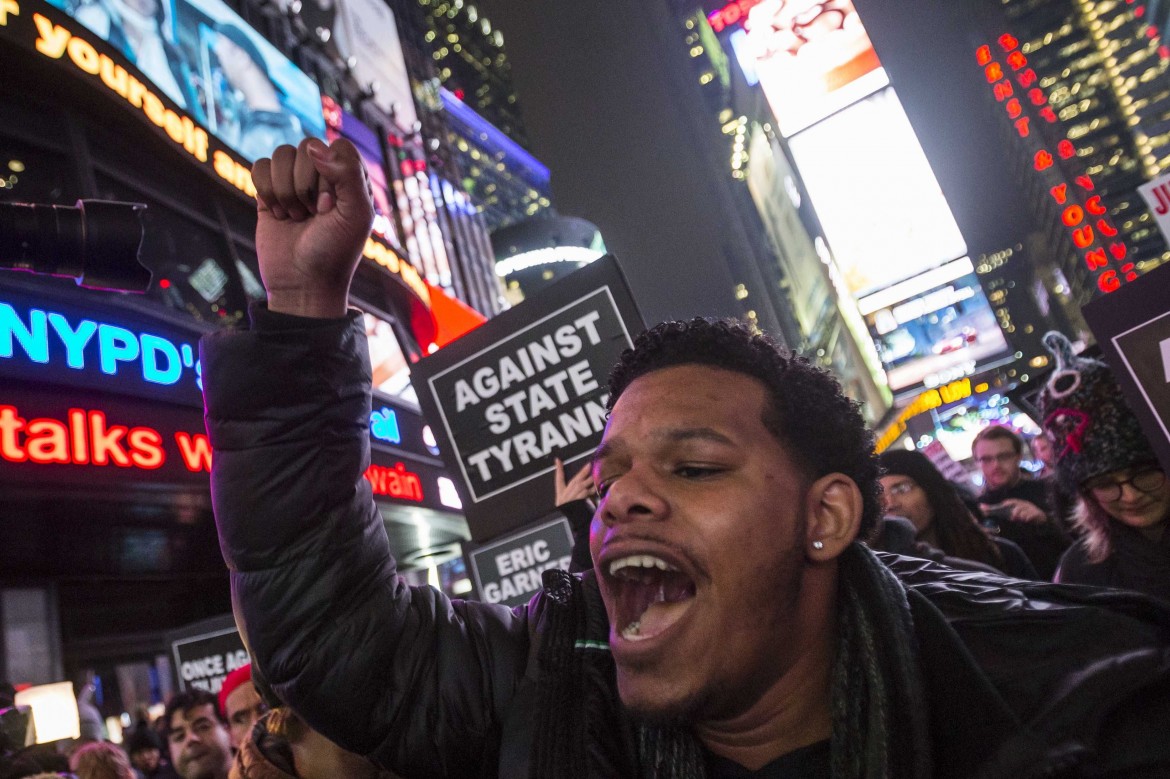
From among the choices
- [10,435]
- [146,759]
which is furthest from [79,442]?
[146,759]

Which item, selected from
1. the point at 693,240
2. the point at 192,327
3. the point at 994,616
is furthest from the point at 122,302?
the point at 994,616

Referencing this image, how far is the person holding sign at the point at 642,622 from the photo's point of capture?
1.46 m

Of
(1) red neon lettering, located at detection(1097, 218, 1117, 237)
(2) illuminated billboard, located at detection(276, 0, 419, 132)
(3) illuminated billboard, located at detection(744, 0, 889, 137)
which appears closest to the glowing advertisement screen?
(3) illuminated billboard, located at detection(744, 0, 889, 137)

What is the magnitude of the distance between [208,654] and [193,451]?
2.40m

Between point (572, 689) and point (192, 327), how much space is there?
964 cm

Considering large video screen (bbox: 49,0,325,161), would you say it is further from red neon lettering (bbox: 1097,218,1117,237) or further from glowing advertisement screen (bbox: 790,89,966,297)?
red neon lettering (bbox: 1097,218,1117,237)

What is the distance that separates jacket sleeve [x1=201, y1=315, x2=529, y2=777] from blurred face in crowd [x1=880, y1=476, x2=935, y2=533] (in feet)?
10.4

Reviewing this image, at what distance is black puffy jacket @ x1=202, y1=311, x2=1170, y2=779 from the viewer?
1398 mm

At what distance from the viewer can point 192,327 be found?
988 cm

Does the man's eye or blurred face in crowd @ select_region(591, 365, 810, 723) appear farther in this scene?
the man's eye

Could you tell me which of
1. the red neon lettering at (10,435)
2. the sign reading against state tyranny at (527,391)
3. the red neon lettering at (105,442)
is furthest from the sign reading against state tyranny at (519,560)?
the red neon lettering at (105,442)

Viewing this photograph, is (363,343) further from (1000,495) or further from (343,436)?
(1000,495)

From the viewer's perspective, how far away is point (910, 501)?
4.29m

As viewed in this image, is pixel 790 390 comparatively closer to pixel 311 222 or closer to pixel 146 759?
pixel 311 222
